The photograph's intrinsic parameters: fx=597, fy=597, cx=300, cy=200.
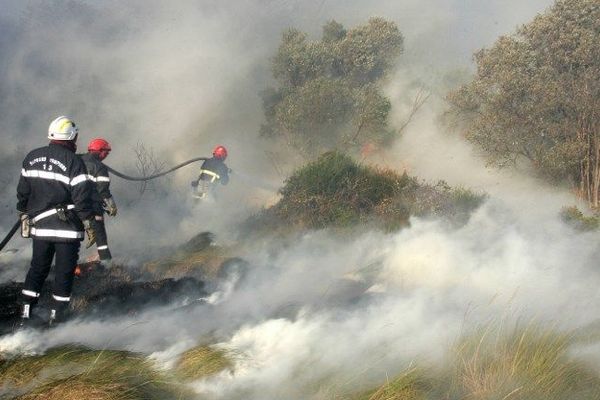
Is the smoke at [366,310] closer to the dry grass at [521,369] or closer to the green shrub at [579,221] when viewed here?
the dry grass at [521,369]

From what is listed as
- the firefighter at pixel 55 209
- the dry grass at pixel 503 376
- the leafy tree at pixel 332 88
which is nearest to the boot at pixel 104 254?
the firefighter at pixel 55 209

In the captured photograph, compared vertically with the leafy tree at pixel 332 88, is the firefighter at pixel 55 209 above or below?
below

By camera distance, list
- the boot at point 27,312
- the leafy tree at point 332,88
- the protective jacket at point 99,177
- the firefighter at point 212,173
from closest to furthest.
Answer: the boot at point 27,312
the protective jacket at point 99,177
the firefighter at point 212,173
the leafy tree at point 332,88

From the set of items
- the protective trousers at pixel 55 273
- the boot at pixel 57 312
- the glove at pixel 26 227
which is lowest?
the boot at pixel 57 312

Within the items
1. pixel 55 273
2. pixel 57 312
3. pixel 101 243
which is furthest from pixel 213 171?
pixel 57 312

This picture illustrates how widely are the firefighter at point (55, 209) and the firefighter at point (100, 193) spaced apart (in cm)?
24

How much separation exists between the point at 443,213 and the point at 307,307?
439cm

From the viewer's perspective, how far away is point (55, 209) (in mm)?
5215

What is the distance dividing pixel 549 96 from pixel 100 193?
38.8ft

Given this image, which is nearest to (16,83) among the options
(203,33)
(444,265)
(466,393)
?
(203,33)

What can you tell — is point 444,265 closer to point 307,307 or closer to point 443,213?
point 307,307

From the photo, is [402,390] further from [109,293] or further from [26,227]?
[109,293]

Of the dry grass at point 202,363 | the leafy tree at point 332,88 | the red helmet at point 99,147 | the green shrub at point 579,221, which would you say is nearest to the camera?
the dry grass at point 202,363

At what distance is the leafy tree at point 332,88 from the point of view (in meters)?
20.8
